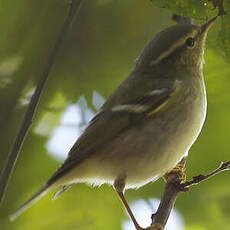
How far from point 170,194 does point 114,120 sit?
2.35 ft

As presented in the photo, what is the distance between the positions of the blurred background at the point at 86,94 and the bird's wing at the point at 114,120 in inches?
3.5

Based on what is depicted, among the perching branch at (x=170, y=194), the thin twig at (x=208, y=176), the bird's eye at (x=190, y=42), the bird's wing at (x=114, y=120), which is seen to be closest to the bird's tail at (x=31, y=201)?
the bird's wing at (x=114, y=120)

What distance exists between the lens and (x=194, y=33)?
3814 millimetres

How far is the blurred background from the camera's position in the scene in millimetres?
3168

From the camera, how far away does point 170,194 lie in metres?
3.08

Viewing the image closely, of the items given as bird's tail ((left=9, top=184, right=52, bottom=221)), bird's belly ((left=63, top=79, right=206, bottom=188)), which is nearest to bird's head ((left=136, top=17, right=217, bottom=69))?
bird's belly ((left=63, top=79, right=206, bottom=188))

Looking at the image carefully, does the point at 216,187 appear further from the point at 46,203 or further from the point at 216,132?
the point at 46,203

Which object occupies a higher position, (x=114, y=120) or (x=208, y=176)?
(x=114, y=120)

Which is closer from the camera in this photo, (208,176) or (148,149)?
(208,176)

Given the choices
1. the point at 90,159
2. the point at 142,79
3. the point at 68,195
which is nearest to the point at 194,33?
the point at 142,79

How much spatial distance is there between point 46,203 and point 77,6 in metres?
1.63

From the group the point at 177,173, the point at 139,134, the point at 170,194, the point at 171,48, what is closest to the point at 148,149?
the point at 139,134

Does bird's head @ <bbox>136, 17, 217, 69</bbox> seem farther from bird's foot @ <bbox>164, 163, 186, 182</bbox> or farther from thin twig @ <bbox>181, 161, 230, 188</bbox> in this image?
thin twig @ <bbox>181, 161, 230, 188</bbox>

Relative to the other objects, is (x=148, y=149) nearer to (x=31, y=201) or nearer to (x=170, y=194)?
(x=170, y=194)
